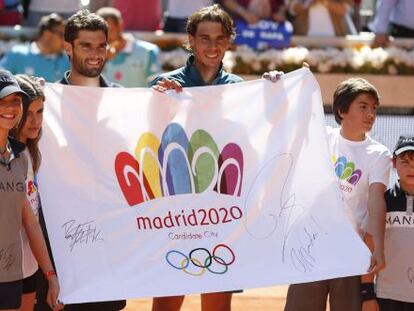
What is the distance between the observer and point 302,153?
598 cm

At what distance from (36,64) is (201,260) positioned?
16.1ft

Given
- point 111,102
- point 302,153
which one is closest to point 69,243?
point 111,102

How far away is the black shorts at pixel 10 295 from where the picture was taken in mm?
5281

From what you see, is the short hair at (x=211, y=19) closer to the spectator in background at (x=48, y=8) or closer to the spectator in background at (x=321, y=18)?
the spectator in background at (x=48, y=8)

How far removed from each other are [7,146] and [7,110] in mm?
178

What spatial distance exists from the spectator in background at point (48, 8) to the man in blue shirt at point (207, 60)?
5.30 m

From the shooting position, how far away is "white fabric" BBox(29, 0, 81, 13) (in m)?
11.5

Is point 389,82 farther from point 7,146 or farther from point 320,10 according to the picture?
point 7,146

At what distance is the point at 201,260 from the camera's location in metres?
5.84

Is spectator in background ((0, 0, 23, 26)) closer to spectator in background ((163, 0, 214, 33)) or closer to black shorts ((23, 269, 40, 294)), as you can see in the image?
spectator in background ((163, 0, 214, 33))
